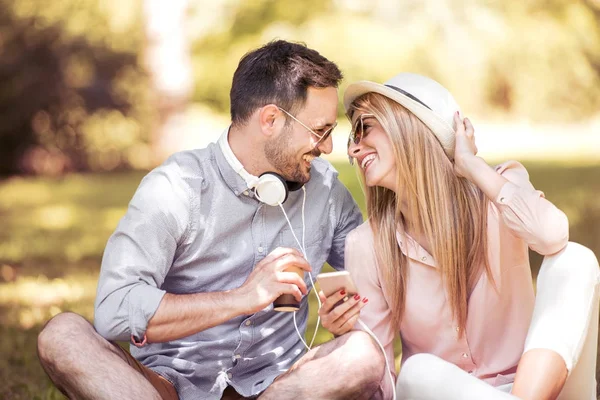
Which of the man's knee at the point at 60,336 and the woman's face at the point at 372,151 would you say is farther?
the woman's face at the point at 372,151

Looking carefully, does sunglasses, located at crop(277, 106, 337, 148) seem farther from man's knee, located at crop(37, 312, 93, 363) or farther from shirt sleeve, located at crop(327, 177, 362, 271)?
man's knee, located at crop(37, 312, 93, 363)

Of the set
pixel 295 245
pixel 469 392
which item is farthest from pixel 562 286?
pixel 295 245

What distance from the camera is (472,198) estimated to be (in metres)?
3.65

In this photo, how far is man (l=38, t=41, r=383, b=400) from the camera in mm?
3324

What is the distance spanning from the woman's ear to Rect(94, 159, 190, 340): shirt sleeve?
1.34ft

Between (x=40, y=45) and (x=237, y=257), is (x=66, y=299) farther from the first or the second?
(x=40, y=45)

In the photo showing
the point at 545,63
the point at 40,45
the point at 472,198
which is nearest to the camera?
the point at 472,198

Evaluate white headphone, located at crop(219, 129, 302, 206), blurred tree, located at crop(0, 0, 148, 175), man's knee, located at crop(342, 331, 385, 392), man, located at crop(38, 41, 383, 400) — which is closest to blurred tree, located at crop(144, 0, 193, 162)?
blurred tree, located at crop(0, 0, 148, 175)

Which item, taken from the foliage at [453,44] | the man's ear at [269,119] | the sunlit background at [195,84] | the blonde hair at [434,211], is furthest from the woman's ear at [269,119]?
the foliage at [453,44]

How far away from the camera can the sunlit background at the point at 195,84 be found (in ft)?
38.6

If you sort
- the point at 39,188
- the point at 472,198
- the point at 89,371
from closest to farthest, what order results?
1. the point at 89,371
2. the point at 472,198
3. the point at 39,188

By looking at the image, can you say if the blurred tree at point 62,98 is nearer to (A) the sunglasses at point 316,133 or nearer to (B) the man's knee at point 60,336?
(A) the sunglasses at point 316,133

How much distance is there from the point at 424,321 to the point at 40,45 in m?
14.4

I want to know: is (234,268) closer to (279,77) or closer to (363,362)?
(363,362)
